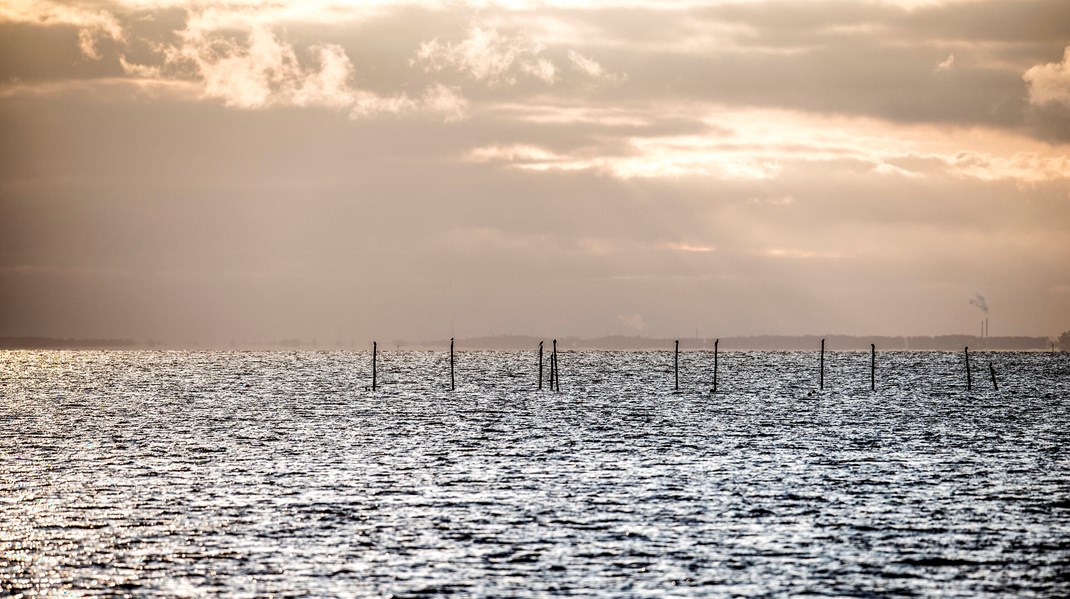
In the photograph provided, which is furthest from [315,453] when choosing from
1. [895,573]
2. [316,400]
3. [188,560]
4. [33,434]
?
[316,400]

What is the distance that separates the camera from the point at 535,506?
4181 centimetres

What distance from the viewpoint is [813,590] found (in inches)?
1111

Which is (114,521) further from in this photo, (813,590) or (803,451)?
(803,451)

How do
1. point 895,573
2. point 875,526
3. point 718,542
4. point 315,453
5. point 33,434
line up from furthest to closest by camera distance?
point 33,434, point 315,453, point 875,526, point 718,542, point 895,573

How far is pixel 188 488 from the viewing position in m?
46.7

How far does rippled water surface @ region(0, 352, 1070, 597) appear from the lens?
97.1 feet

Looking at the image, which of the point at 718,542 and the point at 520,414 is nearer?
the point at 718,542

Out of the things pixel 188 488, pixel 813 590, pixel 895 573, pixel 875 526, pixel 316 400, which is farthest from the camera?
pixel 316 400

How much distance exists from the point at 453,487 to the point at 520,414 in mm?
50078

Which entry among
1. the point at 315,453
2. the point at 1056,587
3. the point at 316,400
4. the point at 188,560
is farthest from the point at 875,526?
the point at 316,400

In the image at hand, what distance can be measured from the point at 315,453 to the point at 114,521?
25.2m

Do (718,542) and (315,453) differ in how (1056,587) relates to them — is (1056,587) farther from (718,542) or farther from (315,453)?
(315,453)

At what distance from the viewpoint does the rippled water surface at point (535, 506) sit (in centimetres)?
2959

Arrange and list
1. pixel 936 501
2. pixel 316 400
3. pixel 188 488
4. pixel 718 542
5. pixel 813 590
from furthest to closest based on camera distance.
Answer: pixel 316 400 → pixel 188 488 → pixel 936 501 → pixel 718 542 → pixel 813 590
